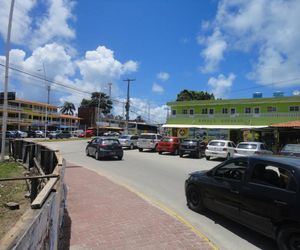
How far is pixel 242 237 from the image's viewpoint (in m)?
6.52

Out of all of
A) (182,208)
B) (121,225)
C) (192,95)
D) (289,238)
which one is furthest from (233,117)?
(289,238)

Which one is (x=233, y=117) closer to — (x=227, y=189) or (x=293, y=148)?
(x=293, y=148)

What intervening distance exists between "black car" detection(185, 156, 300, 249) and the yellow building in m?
71.8

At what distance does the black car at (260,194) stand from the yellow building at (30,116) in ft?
236

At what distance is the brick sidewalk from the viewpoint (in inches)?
235

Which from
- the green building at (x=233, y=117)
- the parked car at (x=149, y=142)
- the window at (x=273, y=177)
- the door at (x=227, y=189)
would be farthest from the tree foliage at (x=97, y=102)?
the window at (x=273, y=177)

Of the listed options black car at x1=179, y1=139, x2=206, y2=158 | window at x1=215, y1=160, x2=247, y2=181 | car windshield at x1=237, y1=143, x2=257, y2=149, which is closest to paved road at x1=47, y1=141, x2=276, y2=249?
window at x1=215, y1=160, x2=247, y2=181

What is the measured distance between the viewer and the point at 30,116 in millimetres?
89500

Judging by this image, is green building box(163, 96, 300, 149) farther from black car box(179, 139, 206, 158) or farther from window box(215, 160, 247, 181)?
window box(215, 160, 247, 181)

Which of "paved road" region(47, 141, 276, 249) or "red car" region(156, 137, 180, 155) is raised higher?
"red car" region(156, 137, 180, 155)

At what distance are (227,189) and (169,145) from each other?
21.3 metres

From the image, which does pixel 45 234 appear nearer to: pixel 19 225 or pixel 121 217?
pixel 19 225

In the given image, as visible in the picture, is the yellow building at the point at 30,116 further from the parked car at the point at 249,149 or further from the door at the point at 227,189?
the door at the point at 227,189

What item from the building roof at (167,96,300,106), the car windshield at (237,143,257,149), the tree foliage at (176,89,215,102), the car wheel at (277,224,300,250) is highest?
the tree foliage at (176,89,215,102)
